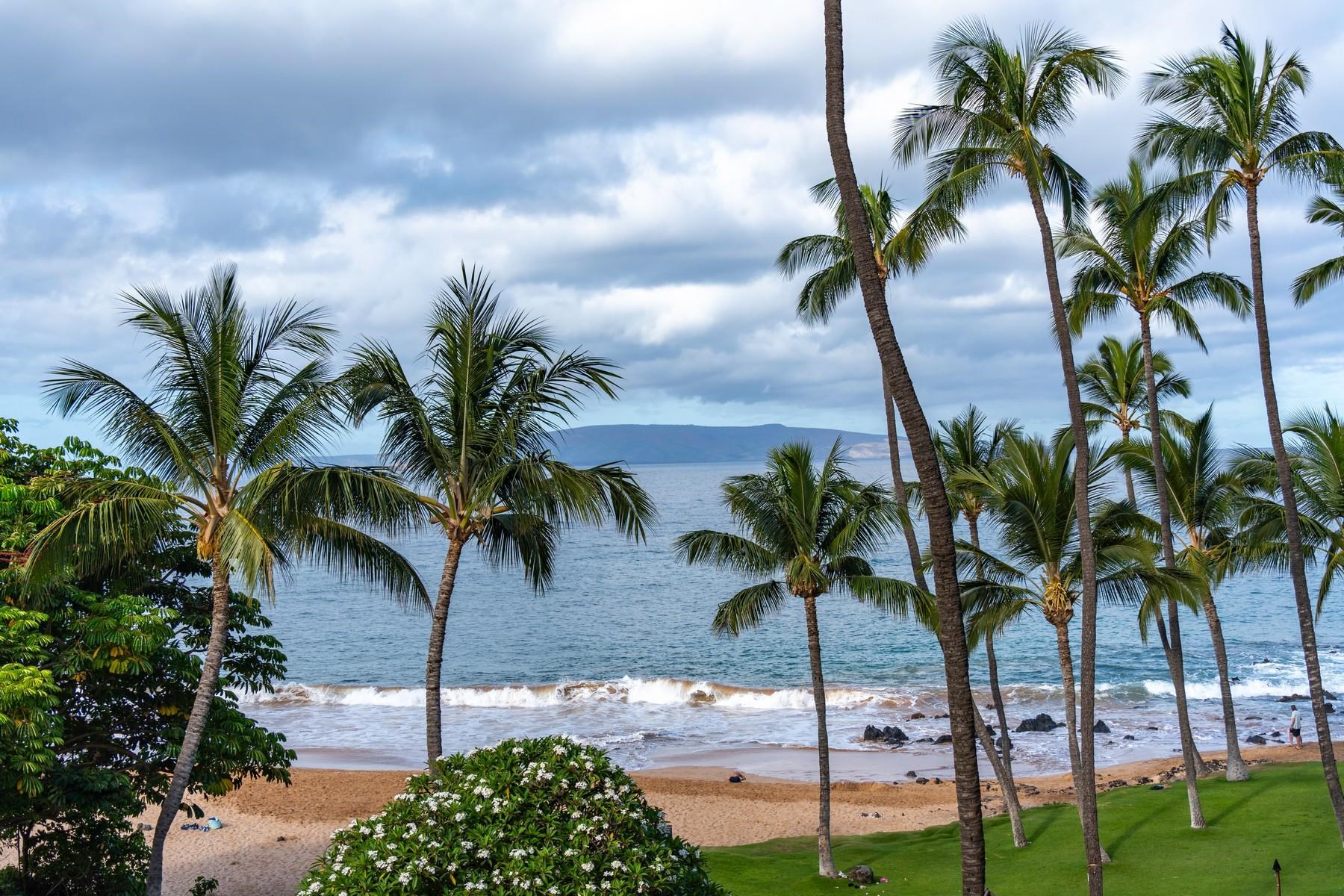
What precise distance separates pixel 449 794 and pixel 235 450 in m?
7.10

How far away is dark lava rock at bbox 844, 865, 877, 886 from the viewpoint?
685 inches

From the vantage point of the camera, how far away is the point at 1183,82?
15234mm

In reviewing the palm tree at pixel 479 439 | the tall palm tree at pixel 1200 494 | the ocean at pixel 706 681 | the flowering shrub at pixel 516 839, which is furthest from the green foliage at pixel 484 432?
the ocean at pixel 706 681

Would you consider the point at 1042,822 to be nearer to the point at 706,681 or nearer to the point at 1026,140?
the point at 1026,140

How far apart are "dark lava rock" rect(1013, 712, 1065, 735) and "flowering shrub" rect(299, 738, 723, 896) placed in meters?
32.8

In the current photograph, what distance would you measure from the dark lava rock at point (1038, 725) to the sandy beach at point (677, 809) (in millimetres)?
5881

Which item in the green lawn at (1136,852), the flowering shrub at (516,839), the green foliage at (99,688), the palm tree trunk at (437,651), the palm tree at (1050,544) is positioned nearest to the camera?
the flowering shrub at (516,839)

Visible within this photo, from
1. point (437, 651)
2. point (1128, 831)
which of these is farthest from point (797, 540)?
point (1128, 831)

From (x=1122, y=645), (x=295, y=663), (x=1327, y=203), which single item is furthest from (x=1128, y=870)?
(x=295, y=663)

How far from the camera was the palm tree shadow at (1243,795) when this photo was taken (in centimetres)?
1944

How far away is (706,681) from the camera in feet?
158

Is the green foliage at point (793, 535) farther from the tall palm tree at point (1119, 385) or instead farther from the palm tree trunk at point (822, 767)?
the tall palm tree at point (1119, 385)

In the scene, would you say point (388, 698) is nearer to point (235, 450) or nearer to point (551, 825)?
point (235, 450)

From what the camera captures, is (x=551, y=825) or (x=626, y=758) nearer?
(x=551, y=825)
